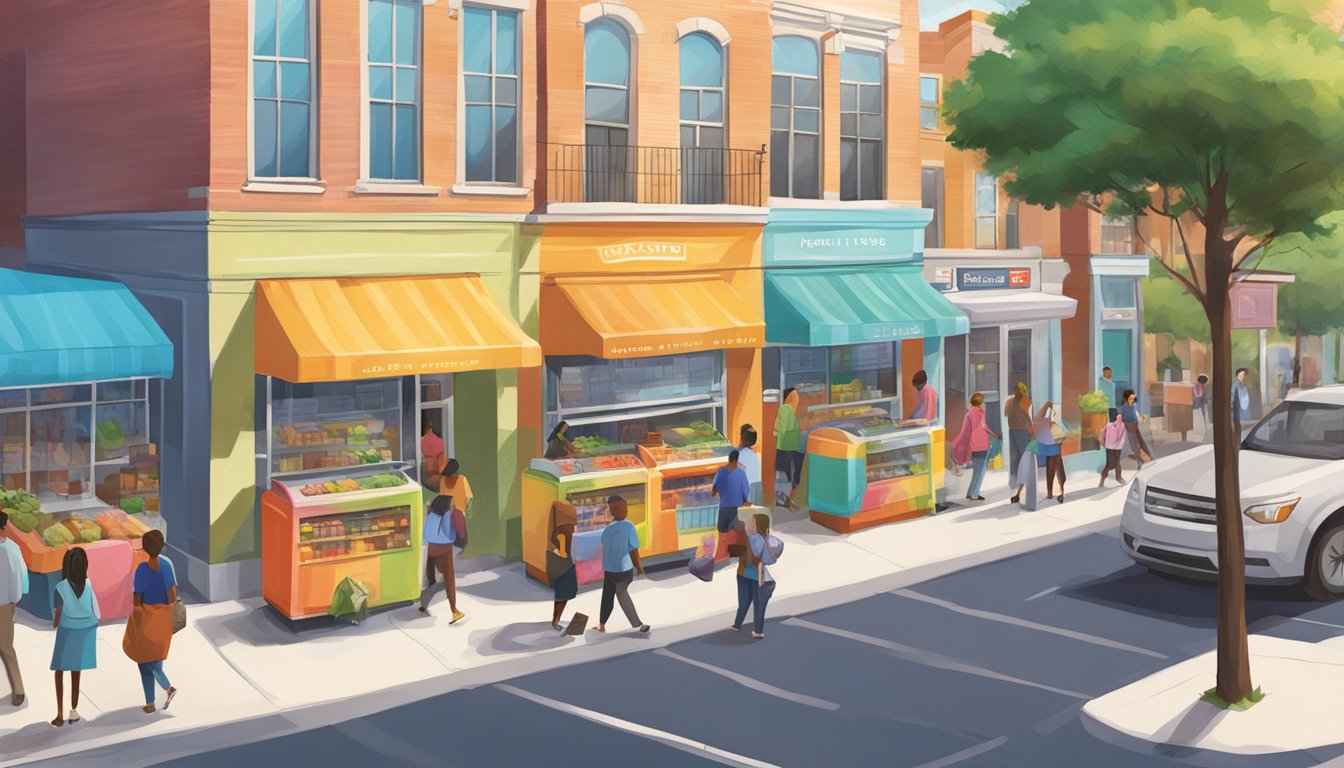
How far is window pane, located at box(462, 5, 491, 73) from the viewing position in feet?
56.7

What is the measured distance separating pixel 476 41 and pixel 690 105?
3.76 metres

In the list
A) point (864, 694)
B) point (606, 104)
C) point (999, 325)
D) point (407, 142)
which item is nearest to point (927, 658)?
point (864, 694)

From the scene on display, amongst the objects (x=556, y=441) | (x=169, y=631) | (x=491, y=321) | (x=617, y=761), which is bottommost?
(x=617, y=761)

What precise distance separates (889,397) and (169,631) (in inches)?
546

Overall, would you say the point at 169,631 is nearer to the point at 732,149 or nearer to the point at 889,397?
the point at 732,149

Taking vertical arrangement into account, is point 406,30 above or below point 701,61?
below

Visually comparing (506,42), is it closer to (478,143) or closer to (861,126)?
(478,143)

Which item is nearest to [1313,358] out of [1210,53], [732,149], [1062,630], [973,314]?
[973,314]

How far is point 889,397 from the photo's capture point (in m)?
23.0

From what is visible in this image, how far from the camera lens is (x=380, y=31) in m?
16.6

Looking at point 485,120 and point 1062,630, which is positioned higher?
point 485,120

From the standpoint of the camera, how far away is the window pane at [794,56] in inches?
824

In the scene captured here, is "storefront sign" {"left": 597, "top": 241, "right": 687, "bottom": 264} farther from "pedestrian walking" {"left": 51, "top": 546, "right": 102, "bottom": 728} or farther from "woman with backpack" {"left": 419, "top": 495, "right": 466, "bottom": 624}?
"pedestrian walking" {"left": 51, "top": 546, "right": 102, "bottom": 728}

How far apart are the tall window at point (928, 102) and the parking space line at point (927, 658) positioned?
1287cm
